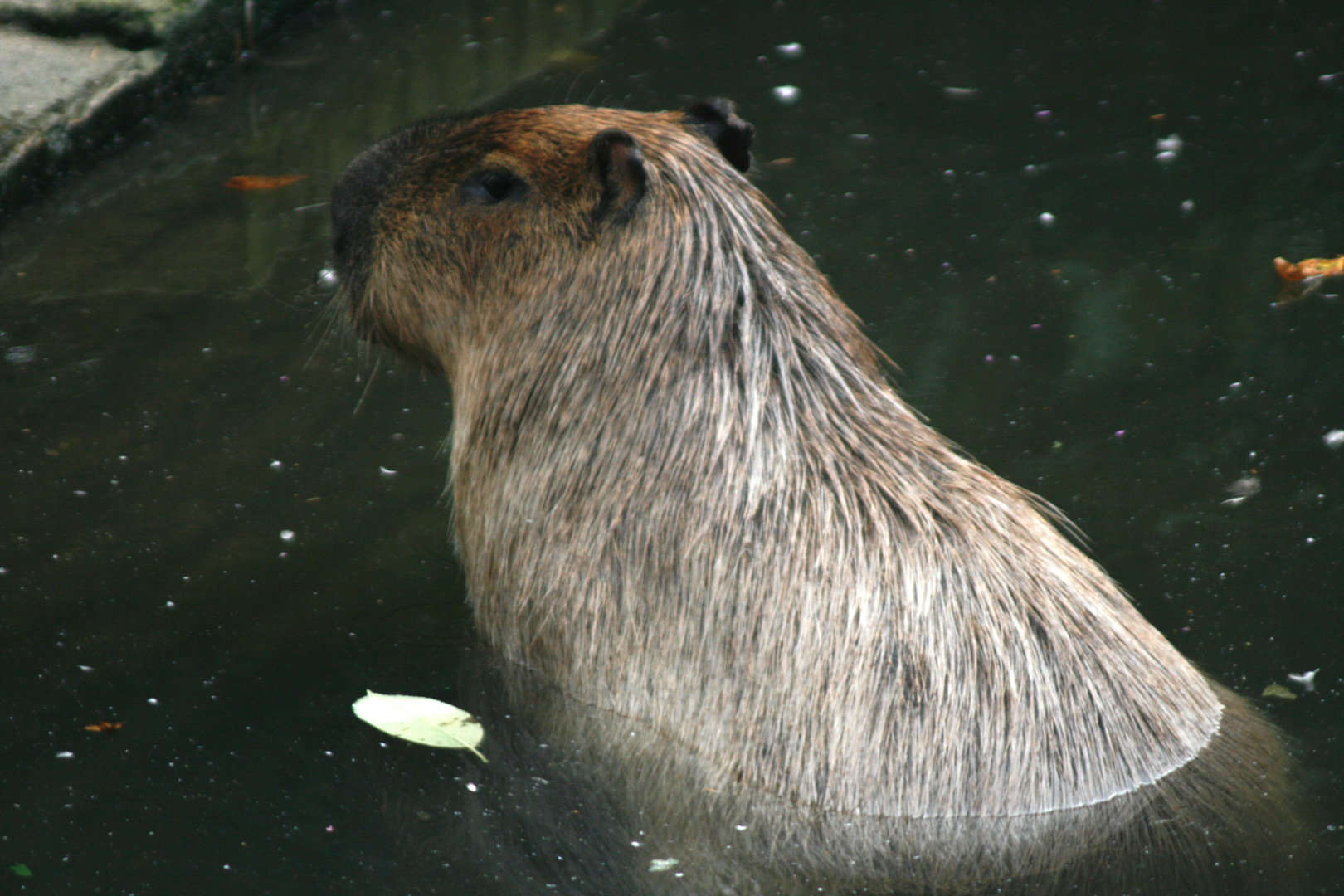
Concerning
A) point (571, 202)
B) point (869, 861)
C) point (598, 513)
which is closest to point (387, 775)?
point (598, 513)

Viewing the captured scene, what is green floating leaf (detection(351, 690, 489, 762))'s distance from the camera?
273cm

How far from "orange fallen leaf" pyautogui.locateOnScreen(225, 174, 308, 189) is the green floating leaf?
114 inches

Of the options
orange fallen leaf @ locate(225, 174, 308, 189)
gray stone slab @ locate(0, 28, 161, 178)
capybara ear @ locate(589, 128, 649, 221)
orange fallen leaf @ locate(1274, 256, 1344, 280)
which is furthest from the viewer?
orange fallen leaf @ locate(225, 174, 308, 189)

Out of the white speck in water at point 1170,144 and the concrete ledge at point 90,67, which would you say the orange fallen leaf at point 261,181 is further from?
the white speck in water at point 1170,144

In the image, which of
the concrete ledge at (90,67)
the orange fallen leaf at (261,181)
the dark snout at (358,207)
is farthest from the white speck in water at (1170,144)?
the concrete ledge at (90,67)

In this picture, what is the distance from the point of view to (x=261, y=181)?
201 inches

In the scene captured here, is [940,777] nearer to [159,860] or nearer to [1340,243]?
[159,860]

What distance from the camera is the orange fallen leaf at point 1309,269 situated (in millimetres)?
4398

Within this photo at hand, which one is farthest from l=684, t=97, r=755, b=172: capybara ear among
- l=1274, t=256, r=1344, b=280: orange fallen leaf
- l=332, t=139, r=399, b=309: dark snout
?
l=1274, t=256, r=1344, b=280: orange fallen leaf

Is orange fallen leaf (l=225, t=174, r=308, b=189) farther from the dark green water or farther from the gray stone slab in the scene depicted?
the gray stone slab

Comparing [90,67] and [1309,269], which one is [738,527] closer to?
[1309,269]

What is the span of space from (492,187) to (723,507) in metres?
0.86

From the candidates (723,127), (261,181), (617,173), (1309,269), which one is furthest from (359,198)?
(1309,269)

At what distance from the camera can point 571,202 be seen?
8.54 feet
